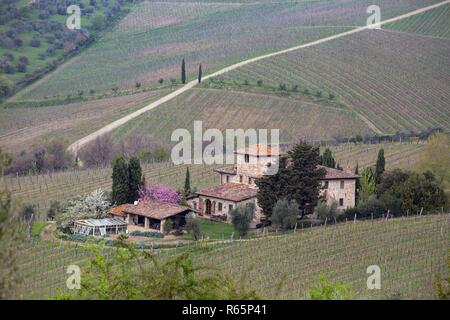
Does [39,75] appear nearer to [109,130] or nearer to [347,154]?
[109,130]

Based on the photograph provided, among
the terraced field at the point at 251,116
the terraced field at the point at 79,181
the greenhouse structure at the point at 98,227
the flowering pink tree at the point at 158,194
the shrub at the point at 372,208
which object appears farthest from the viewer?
the terraced field at the point at 251,116

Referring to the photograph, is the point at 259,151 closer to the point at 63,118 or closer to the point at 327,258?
the point at 327,258

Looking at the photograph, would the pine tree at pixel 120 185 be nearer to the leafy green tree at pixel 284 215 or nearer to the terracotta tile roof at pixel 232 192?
the terracotta tile roof at pixel 232 192

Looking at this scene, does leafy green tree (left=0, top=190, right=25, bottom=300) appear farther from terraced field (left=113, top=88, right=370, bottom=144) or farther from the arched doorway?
terraced field (left=113, top=88, right=370, bottom=144)

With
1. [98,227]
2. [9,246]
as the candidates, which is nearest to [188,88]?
[98,227]

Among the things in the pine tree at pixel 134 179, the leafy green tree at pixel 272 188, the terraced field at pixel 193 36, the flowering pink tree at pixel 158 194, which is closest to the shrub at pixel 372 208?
the leafy green tree at pixel 272 188
